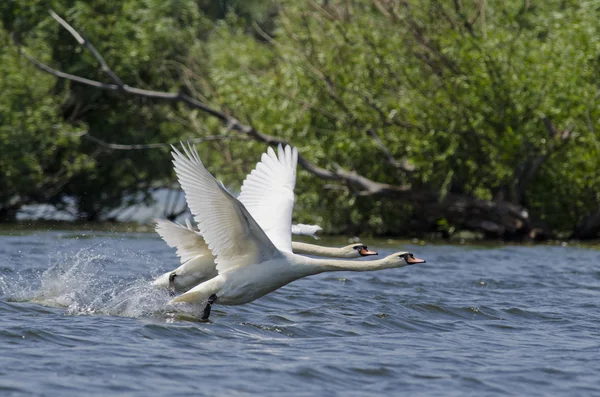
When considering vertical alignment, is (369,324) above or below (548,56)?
below

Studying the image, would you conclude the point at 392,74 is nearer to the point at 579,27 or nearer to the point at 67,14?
the point at 579,27

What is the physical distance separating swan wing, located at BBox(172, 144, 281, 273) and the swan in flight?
3.57ft

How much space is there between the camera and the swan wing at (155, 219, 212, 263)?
11.3 metres

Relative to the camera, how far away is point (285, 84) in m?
21.5

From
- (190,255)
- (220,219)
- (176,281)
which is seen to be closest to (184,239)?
(190,255)

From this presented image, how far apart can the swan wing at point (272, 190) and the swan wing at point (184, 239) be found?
64cm

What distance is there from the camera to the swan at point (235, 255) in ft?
31.1

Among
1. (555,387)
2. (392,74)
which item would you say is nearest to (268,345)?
(555,387)

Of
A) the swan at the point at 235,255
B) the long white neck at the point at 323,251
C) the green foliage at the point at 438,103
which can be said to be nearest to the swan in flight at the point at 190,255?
the long white neck at the point at 323,251

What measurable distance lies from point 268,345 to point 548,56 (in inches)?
500

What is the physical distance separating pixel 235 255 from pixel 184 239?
1.46 meters

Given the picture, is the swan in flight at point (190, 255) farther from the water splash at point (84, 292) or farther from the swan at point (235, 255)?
the swan at point (235, 255)

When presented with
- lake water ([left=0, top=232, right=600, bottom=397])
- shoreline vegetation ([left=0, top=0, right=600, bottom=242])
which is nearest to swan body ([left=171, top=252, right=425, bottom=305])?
lake water ([left=0, top=232, right=600, bottom=397])

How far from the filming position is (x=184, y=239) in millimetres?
11359
